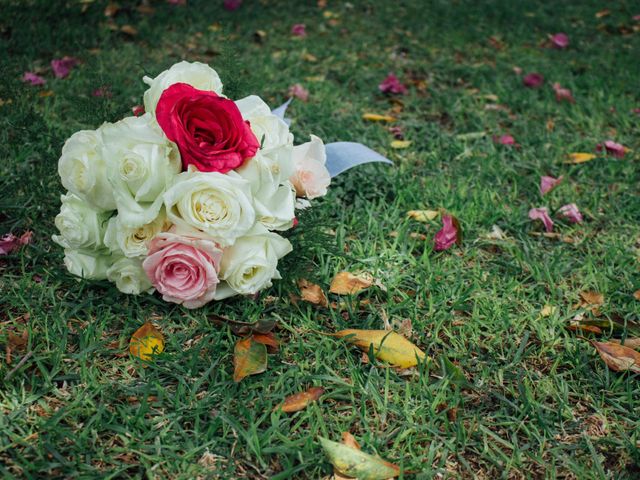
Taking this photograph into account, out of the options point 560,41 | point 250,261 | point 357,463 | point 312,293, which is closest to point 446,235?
point 312,293

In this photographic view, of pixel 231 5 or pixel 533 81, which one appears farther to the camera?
pixel 231 5

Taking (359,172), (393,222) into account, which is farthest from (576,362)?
(359,172)

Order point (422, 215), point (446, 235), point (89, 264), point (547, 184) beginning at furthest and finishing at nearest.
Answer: point (547, 184), point (422, 215), point (446, 235), point (89, 264)

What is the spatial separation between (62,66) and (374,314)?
221 centimetres

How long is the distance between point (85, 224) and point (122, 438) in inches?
21.7

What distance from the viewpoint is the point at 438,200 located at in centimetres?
226

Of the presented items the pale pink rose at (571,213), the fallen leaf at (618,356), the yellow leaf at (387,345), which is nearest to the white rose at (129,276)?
the yellow leaf at (387,345)

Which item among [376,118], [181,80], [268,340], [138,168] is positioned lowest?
[376,118]

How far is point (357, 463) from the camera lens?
1.22 metres

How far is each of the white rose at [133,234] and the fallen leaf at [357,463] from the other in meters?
0.63

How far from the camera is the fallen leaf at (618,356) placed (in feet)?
5.02

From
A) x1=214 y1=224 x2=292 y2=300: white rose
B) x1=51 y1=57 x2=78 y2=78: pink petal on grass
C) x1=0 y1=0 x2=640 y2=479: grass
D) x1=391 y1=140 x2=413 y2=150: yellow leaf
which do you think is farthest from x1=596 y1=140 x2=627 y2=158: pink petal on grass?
x1=51 y1=57 x2=78 y2=78: pink petal on grass

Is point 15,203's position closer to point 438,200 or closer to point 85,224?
point 85,224

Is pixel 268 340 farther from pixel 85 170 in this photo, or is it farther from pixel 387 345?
pixel 85 170
